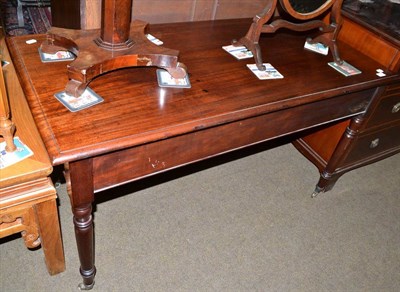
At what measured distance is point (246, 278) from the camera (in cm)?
159

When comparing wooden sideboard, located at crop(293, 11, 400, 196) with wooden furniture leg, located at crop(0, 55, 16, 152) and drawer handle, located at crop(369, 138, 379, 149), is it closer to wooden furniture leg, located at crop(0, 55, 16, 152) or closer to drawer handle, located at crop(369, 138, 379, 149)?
drawer handle, located at crop(369, 138, 379, 149)

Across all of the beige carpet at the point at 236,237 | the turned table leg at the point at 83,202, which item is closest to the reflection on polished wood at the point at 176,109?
the turned table leg at the point at 83,202

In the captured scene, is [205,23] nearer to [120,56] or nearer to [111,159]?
[120,56]

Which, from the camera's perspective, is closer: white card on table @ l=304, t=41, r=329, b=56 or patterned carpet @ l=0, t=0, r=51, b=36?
white card on table @ l=304, t=41, r=329, b=56

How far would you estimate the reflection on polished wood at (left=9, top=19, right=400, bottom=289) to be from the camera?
964 millimetres

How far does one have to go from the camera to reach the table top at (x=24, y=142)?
3.07 feet

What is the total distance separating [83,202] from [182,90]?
45cm

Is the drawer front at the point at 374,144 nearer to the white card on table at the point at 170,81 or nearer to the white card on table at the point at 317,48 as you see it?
the white card on table at the point at 317,48

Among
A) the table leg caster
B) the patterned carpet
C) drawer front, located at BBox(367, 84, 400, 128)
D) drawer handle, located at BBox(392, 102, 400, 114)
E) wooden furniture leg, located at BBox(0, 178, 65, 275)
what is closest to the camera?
wooden furniture leg, located at BBox(0, 178, 65, 275)

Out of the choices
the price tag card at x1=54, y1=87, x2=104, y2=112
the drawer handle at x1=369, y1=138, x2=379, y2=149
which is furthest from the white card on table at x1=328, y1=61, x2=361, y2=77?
the price tag card at x1=54, y1=87, x2=104, y2=112

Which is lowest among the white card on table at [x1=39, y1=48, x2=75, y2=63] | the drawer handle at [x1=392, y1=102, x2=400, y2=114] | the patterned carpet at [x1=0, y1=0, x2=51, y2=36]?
the patterned carpet at [x1=0, y1=0, x2=51, y2=36]

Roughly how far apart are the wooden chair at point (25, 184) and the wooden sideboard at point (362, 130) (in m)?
1.34

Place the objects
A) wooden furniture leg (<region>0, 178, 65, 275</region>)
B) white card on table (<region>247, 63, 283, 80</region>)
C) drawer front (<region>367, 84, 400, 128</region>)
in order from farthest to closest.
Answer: drawer front (<region>367, 84, 400, 128</region>) < white card on table (<region>247, 63, 283, 80</region>) < wooden furniture leg (<region>0, 178, 65, 275</region>)

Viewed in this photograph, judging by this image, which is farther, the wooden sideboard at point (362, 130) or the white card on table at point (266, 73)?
the wooden sideboard at point (362, 130)
